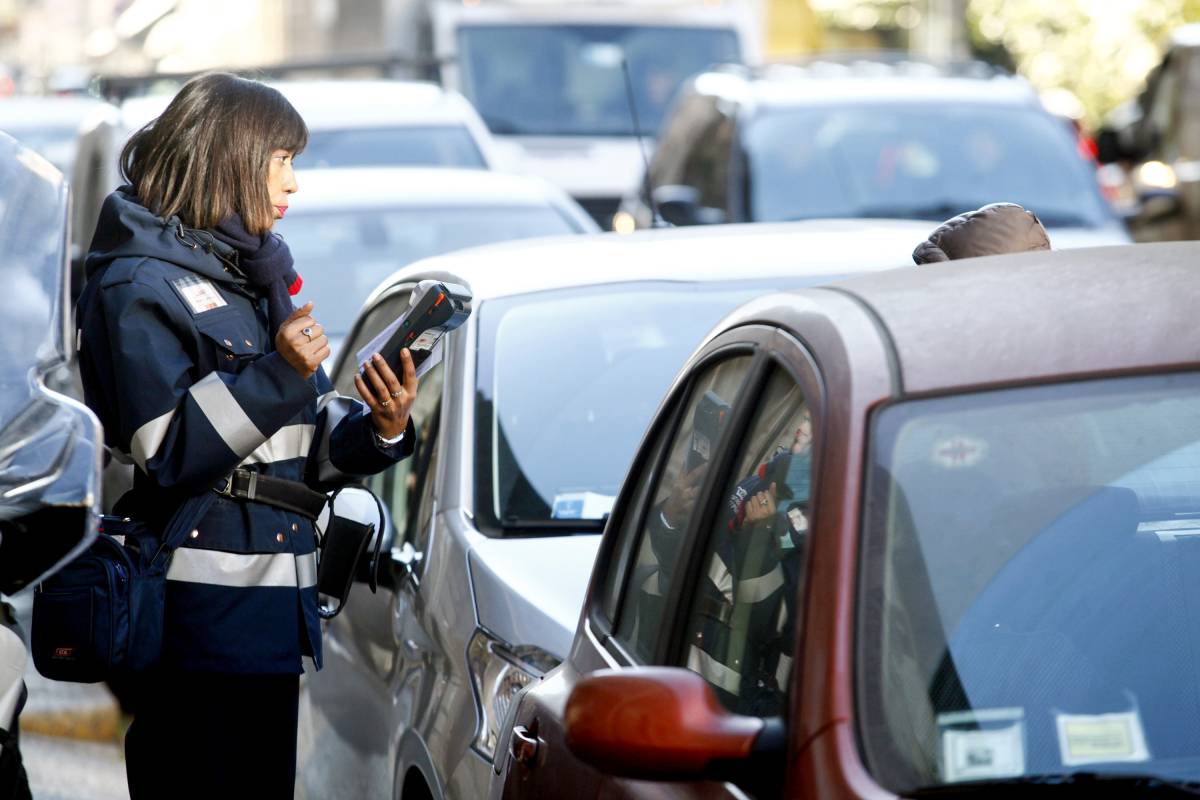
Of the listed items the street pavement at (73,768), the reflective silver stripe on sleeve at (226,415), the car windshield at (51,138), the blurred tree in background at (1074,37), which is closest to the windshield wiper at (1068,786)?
the reflective silver stripe on sleeve at (226,415)

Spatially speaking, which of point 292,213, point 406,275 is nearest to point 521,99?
point 292,213

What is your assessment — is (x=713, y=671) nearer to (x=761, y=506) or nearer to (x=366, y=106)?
(x=761, y=506)

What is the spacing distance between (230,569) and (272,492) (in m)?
0.16

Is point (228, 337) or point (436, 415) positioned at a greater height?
point (228, 337)

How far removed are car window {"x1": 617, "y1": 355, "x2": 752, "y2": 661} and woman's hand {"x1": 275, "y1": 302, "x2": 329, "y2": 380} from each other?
85cm

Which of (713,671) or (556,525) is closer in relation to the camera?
(713,671)

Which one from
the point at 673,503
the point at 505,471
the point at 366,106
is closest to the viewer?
the point at 673,503

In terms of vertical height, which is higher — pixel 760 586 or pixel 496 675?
pixel 760 586

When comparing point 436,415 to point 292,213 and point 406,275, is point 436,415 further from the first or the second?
point 292,213

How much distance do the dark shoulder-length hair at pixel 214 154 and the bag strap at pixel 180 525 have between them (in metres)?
0.49

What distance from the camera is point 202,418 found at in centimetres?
381

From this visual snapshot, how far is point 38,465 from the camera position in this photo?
326 centimetres

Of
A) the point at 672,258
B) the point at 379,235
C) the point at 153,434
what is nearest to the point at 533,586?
the point at 153,434

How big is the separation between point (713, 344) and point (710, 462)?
0.20 m
